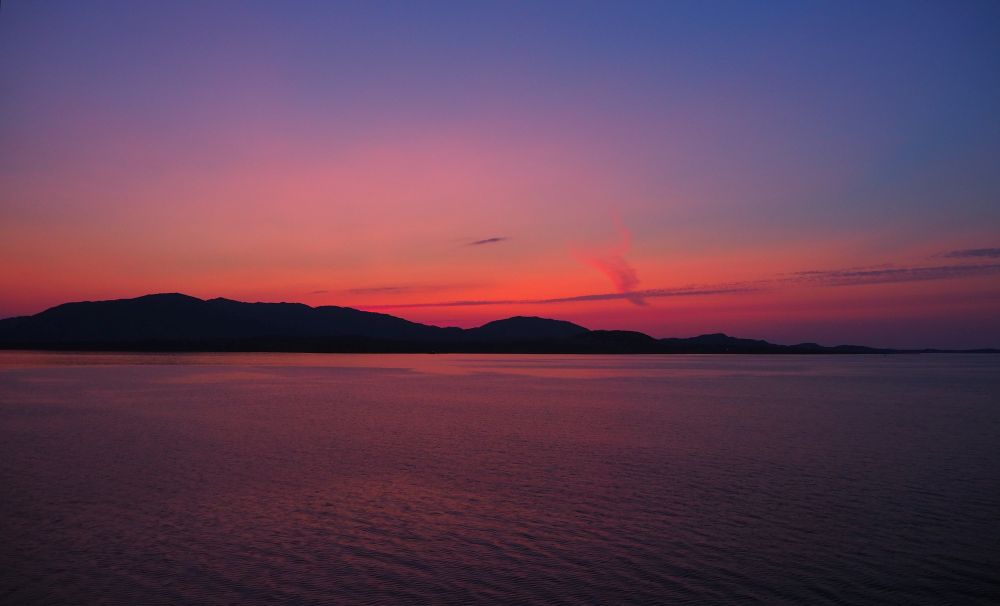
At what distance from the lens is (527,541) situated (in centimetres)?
1305

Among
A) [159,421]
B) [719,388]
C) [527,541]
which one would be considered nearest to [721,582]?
[527,541]

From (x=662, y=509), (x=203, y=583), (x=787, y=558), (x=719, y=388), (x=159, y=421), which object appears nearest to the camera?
(x=203, y=583)

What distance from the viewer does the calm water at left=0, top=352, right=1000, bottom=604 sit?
10844 millimetres

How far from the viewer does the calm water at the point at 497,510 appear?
10.8 m

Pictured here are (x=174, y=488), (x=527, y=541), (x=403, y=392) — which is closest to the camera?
(x=527, y=541)

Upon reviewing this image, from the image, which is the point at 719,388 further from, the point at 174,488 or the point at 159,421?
the point at 174,488

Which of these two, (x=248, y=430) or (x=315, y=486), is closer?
(x=315, y=486)

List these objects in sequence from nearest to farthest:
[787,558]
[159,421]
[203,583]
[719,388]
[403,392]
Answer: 1. [203,583]
2. [787,558]
3. [159,421]
4. [403,392]
5. [719,388]

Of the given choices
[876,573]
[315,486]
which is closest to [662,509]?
[876,573]

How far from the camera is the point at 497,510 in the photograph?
1540 cm

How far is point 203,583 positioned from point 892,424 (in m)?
30.5

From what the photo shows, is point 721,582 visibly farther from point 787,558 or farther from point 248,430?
point 248,430

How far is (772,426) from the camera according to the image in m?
30.8

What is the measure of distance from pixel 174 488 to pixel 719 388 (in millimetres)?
48545
